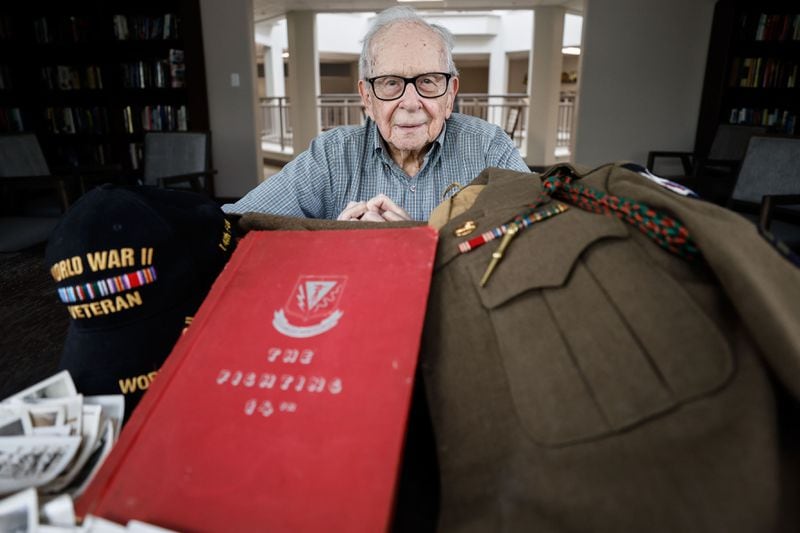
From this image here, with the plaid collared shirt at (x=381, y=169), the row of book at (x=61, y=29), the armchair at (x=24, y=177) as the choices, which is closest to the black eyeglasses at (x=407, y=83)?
the plaid collared shirt at (x=381, y=169)

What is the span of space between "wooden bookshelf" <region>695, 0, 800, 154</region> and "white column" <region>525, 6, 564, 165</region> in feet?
12.3

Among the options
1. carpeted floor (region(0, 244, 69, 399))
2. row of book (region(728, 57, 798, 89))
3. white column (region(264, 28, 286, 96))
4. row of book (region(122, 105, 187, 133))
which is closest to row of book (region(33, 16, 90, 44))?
row of book (region(122, 105, 187, 133))

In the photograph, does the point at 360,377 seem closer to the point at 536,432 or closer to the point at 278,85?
the point at 536,432

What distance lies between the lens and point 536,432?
1.47ft

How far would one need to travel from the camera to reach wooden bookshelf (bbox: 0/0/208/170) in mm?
4699

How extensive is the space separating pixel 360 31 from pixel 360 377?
625 inches

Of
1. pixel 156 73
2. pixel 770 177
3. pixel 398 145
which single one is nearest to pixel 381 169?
pixel 398 145

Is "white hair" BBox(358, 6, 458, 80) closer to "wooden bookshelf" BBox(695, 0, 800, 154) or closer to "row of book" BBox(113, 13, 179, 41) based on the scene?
"wooden bookshelf" BBox(695, 0, 800, 154)

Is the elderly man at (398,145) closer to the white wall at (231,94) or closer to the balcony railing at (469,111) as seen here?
the white wall at (231,94)

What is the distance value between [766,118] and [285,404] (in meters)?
5.75

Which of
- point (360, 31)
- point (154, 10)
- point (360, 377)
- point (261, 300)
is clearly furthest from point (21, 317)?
point (360, 31)

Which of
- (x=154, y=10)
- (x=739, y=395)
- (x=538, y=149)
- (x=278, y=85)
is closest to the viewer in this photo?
(x=739, y=395)

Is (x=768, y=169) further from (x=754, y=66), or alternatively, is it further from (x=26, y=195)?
(x=26, y=195)

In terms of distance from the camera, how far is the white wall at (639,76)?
4984 millimetres
